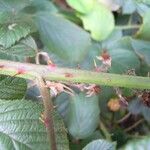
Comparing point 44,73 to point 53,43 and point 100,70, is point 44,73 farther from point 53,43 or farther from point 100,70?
point 53,43

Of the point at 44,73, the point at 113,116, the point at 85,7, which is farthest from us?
the point at 113,116

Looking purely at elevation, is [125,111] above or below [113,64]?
below

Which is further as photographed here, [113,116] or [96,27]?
[113,116]

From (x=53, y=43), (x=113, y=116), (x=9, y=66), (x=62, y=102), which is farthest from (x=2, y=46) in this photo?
(x=113, y=116)

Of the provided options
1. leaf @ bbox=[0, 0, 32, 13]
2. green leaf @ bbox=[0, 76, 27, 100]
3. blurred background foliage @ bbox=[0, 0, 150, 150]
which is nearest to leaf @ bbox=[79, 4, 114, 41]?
blurred background foliage @ bbox=[0, 0, 150, 150]

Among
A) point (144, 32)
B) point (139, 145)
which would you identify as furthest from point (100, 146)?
point (144, 32)

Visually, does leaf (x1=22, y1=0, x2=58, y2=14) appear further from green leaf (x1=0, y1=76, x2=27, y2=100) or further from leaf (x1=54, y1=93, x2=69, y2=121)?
green leaf (x1=0, y1=76, x2=27, y2=100)
